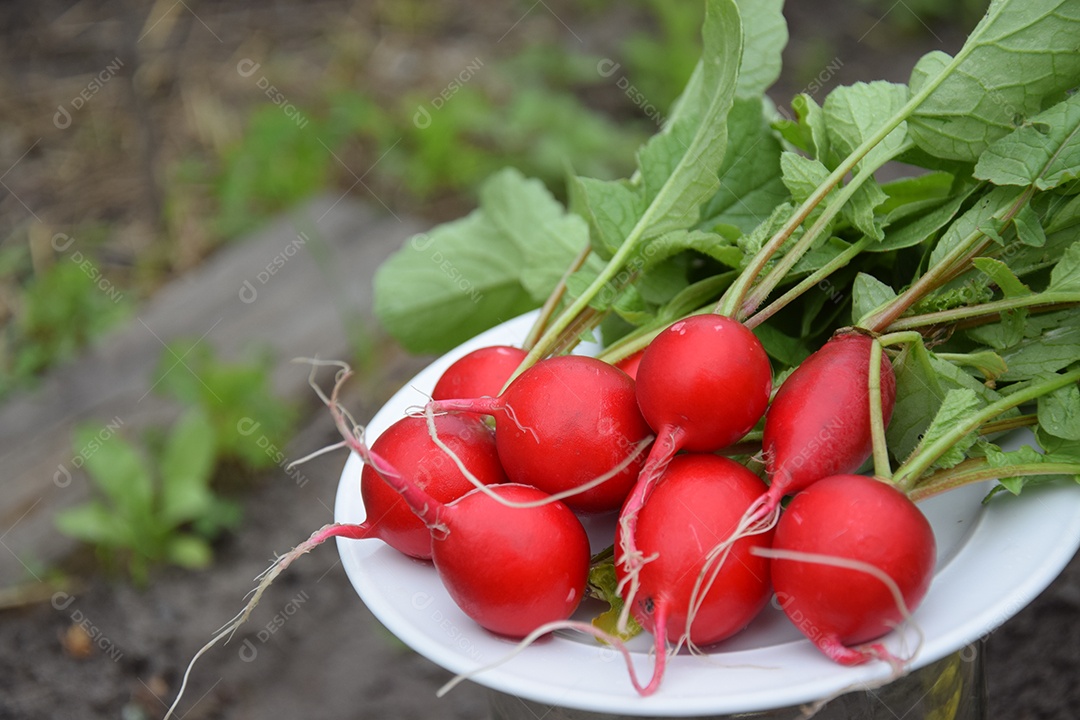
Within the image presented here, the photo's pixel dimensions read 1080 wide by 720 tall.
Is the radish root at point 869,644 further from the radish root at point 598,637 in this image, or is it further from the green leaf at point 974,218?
the green leaf at point 974,218

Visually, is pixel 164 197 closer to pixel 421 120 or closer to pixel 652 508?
pixel 421 120

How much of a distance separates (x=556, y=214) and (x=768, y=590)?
0.65 metres

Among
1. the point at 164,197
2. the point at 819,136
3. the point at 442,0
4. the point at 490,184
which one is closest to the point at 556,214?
the point at 490,184

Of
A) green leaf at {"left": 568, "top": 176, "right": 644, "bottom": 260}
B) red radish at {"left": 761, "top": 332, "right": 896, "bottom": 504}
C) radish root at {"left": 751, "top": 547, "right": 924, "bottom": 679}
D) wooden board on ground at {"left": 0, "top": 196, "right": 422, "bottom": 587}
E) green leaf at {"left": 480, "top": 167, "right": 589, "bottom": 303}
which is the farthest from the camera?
wooden board on ground at {"left": 0, "top": 196, "right": 422, "bottom": 587}

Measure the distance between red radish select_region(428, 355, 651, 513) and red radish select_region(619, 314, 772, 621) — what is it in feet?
0.09

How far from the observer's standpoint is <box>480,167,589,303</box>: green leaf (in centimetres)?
113

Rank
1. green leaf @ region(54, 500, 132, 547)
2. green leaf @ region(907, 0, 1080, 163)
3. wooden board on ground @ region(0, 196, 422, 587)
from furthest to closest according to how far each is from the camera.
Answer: wooden board on ground @ region(0, 196, 422, 587) < green leaf @ region(54, 500, 132, 547) < green leaf @ region(907, 0, 1080, 163)

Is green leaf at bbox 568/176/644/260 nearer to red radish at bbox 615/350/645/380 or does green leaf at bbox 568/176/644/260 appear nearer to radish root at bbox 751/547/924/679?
red radish at bbox 615/350/645/380

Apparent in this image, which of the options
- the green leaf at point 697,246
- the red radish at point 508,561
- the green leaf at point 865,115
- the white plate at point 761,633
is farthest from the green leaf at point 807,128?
the red radish at point 508,561

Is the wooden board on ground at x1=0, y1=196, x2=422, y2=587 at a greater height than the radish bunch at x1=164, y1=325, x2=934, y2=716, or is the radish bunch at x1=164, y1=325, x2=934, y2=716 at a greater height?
the radish bunch at x1=164, y1=325, x2=934, y2=716

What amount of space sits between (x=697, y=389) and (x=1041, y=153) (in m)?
0.37

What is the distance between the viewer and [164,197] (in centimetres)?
251

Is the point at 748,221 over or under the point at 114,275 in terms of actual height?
over

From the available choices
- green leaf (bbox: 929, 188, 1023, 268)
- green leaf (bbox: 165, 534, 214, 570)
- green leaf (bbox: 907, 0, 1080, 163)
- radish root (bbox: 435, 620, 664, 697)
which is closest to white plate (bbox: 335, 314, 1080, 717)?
radish root (bbox: 435, 620, 664, 697)
